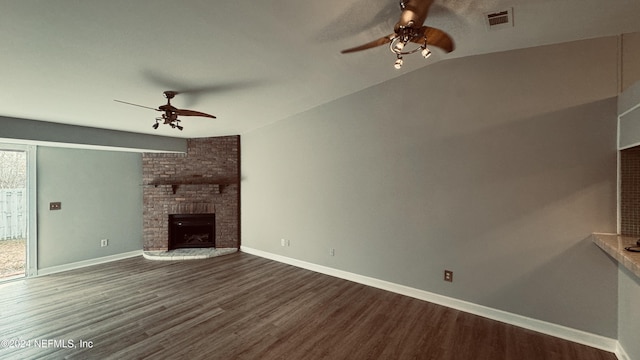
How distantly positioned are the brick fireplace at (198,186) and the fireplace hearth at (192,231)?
12cm

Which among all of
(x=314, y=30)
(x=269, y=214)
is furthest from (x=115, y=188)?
(x=314, y=30)

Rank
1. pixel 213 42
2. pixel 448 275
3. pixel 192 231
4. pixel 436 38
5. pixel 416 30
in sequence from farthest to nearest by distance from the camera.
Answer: pixel 192 231 → pixel 448 275 → pixel 213 42 → pixel 436 38 → pixel 416 30

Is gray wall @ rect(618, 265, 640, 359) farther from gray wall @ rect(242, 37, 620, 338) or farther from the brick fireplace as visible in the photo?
the brick fireplace

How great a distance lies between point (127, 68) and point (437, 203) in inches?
145

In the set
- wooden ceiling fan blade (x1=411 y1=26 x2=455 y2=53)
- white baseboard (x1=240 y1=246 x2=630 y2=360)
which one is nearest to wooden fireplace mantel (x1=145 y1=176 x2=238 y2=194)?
white baseboard (x1=240 y1=246 x2=630 y2=360)

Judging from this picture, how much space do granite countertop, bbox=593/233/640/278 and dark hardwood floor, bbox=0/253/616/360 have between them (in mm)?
1035

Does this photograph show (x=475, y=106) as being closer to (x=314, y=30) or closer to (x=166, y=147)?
(x=314, y=30)

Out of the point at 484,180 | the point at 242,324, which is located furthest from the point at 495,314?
the point at 242,324

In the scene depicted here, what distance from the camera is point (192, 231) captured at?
18.4 feet

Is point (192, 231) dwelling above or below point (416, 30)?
below

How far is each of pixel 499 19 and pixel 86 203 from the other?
22.0 ft

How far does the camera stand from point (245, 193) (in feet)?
17.7

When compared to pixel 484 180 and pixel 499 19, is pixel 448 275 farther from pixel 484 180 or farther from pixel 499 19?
pixel 499 19

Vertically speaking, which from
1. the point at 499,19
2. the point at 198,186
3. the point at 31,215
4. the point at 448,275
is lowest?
the point at 448,275
